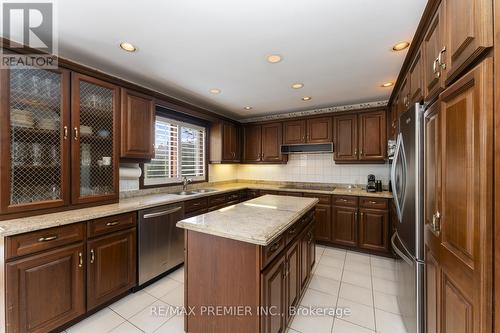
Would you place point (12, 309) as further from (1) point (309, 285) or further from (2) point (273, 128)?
(2) point (273, 128)

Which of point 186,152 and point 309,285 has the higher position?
point 186,152

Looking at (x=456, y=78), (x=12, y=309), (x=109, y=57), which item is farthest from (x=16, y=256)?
(x=456, y=78)

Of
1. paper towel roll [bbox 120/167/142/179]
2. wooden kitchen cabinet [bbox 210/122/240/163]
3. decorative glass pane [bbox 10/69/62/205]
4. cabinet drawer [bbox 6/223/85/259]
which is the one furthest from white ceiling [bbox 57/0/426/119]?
cabinet drawer [bbox 6/223/85/259]

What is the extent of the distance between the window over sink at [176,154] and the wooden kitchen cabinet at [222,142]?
0.18 meters

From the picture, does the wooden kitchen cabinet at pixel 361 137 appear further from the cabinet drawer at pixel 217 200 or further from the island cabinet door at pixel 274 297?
the island cabinet door at pixel 274 297

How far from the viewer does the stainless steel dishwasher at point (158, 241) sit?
7.30 feet

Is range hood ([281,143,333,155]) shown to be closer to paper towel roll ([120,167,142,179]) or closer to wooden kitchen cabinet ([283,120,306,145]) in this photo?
wooden kitchen cabinet ([283,120,306,145])

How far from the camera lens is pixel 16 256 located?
1.43 m

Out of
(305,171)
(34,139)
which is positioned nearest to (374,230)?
(305,171)

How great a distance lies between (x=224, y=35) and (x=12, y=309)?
8.22 feet

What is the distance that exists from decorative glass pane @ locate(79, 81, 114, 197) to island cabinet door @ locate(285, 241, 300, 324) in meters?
1.98

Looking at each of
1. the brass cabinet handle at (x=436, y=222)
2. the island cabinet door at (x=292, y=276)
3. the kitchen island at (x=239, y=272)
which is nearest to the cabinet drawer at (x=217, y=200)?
the kitchen island at (x=239, y=272)

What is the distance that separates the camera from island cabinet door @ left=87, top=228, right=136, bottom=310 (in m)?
1.82

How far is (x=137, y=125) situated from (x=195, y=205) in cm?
127
